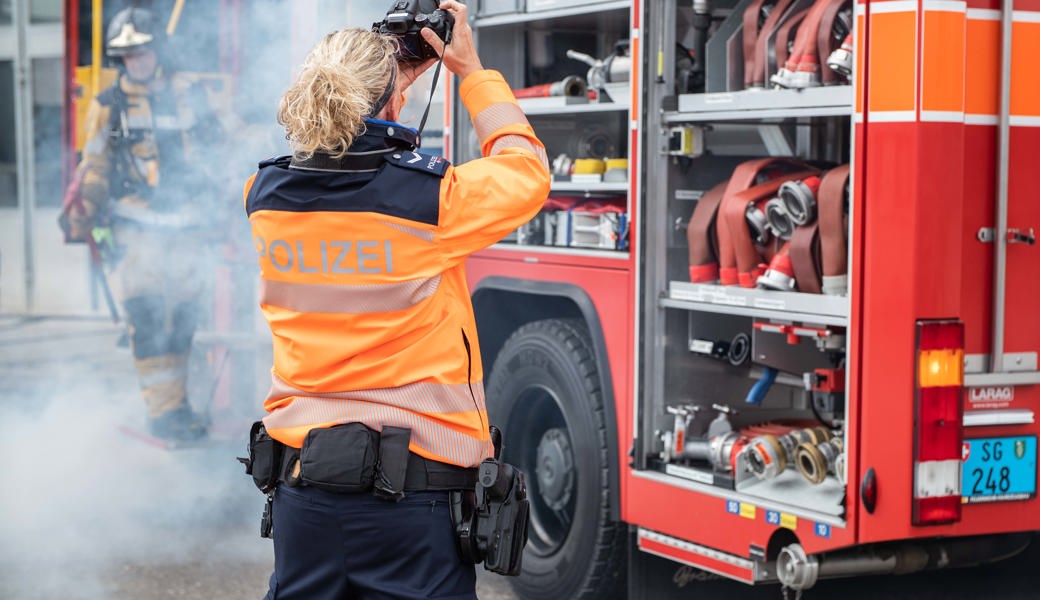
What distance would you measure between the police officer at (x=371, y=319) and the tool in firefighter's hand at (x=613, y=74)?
205 cm

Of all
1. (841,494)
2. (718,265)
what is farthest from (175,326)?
(841,494)

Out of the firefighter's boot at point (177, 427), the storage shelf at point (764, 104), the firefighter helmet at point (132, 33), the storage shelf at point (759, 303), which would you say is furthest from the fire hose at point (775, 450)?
the firefighter helmet at point (132, 33)

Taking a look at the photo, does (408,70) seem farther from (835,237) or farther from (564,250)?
(564,250)

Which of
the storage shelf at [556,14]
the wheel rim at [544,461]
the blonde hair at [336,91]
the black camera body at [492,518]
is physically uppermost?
the storage shelf at [556,14]

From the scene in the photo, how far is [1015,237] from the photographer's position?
3.99 metres

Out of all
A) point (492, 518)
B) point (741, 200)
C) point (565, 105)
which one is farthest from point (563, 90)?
point (492, 518)

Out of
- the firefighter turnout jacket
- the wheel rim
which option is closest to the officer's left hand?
the wheel rim

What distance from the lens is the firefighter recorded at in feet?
25.5

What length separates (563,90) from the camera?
5383mm

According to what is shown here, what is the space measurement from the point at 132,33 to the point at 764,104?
4.89 metres

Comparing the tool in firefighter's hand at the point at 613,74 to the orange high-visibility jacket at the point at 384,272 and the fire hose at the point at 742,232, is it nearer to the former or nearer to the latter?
the fire hose at the point at 742,232

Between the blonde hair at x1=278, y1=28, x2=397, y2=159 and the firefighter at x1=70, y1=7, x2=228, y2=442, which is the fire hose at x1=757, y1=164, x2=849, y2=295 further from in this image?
the firefighter at x1=70, y1=7, x2=228, y2=442

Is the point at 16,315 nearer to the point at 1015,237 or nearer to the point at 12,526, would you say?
the point at 12,526

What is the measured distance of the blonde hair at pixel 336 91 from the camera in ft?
9.57
